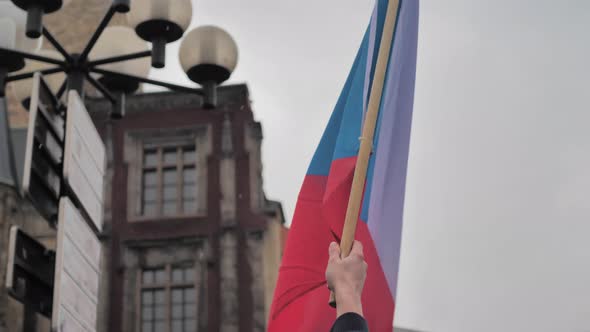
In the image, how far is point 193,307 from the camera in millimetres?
19938

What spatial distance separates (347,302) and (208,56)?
505 centimetres

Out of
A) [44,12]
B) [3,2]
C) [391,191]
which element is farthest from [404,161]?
[3,2]

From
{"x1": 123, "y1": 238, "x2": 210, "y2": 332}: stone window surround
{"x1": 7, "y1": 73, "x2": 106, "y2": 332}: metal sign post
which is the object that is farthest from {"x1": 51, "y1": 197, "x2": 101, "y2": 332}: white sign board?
{"x1": 123, "y1": 238, "x2": 210, "y2": 332}: stone window surround

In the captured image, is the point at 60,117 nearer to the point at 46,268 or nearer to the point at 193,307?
the point at 46,268

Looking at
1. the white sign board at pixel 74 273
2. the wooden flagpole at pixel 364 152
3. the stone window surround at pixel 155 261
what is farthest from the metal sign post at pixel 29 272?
the stone window surround at pixel 155 261

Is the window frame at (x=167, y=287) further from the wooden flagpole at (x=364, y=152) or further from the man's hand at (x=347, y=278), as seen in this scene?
the man's hand at (x=347, y=278)

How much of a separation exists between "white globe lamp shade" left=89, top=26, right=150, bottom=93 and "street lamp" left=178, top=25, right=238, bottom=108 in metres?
0.42

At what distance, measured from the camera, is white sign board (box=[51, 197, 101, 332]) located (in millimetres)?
5160

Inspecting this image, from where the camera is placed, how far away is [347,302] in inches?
117

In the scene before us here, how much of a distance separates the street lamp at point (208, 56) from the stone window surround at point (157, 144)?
43.6ft

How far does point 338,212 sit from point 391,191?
328mm

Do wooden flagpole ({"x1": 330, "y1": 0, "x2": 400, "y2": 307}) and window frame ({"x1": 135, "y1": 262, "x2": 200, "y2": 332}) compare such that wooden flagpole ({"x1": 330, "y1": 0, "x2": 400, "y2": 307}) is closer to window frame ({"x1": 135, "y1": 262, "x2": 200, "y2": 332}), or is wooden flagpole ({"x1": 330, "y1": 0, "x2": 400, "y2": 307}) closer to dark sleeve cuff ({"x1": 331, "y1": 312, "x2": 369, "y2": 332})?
dark sleeve cuff ({"x1": 331, "y1": 312, "x2": 369, "y2": 332})

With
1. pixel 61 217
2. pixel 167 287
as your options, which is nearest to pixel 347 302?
pixel 61 217

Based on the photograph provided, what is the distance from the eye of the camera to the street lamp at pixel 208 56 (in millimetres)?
7758
